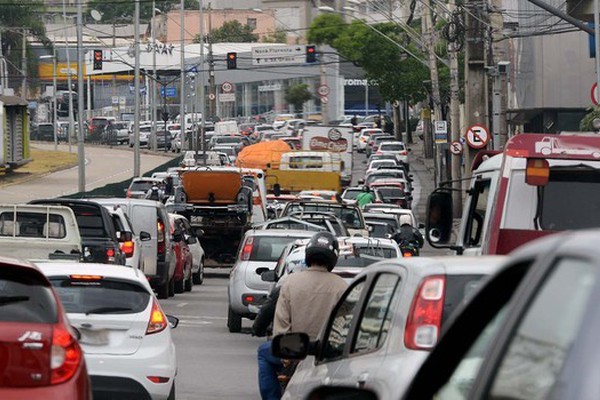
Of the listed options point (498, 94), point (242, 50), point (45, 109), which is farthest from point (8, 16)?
point (498, 94)

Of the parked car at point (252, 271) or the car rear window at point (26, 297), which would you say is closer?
the car rear window at point (26, 297)

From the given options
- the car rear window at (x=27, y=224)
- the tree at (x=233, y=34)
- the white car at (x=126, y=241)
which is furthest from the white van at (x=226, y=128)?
the car rear window at (x=27, y=224)

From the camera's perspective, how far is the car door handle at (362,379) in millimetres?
6922

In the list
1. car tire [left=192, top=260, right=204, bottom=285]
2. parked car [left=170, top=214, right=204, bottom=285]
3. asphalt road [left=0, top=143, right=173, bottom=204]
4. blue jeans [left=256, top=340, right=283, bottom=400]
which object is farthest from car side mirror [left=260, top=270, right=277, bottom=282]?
asphalt road [left=0, top=143, right=173, bottom=204]

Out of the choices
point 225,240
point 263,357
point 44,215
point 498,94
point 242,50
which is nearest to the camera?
point 263,357

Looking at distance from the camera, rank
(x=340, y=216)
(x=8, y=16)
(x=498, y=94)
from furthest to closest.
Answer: (x=8, y=16) → (x=498, y=94) → (x=340, y=216)

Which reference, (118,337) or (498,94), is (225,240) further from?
(118,337)

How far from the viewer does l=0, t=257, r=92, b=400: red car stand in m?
8.07

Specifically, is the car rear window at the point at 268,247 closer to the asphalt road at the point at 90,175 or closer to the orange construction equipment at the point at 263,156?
the asphalt road at the point at 90,175

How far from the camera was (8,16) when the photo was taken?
119 meters

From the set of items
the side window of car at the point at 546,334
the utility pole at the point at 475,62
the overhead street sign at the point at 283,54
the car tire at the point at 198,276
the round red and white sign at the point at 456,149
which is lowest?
the car tire at the point at 198,276

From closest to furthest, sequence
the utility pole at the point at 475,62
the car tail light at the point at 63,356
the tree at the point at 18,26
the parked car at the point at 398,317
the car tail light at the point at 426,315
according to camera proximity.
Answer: the parked car at the point at 398,317, the car tail light at the point at 426,315, the car tail light at the point at 63,356, the utility pole at the point at 475,62, the tree at the point at 18,26

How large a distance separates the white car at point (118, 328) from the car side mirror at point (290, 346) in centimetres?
420

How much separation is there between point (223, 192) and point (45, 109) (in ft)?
295
